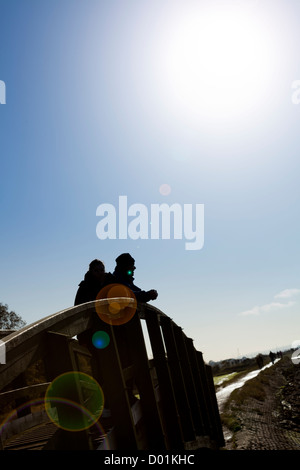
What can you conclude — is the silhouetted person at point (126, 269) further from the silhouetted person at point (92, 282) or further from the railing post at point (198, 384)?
the railing post at point (198, 384)

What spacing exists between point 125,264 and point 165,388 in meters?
1.95

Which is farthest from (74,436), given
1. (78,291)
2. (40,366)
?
(40,366)

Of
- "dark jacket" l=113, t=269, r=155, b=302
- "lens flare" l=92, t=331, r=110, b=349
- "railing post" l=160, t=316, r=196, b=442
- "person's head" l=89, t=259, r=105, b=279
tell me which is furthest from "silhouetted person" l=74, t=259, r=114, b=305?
"railing post" l=160, t=316, r=196, b=442

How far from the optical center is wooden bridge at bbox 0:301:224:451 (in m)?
2.06

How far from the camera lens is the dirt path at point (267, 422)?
1634 cm

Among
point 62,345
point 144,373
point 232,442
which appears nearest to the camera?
point 62,345

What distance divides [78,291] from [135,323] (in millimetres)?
827

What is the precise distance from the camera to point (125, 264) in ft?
16.8

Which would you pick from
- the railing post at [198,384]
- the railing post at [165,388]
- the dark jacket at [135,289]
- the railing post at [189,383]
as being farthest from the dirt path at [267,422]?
the dark jacket at [135,289]

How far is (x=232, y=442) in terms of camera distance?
16297 mm

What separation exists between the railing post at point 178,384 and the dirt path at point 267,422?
36.6ft
